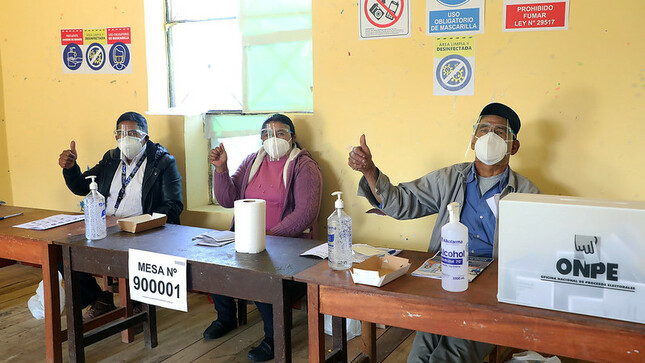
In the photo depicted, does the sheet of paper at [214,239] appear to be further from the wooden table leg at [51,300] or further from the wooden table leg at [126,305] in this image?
the wooden table leg at [126,305]

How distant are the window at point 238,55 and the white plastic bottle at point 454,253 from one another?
1.76 meters

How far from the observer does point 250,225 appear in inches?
80.0

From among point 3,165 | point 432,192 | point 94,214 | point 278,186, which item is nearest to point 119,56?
→ point 3,165

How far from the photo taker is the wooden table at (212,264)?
71.4 inches

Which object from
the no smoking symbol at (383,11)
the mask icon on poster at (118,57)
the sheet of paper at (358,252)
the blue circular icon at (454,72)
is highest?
the no smoking symbol at (383,11)

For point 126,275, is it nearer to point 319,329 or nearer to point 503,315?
point 319,329

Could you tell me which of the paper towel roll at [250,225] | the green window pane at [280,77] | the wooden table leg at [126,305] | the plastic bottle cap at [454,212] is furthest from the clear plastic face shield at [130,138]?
the plastic bottle cap at [454,212]

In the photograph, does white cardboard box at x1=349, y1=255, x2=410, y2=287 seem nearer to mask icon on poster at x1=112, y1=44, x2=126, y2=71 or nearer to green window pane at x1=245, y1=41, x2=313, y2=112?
green window pane at x1=245, y1=41, x2=313, y2=112

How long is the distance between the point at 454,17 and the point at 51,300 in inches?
86.9

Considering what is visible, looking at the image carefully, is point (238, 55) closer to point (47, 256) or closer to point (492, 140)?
point (47, 256)

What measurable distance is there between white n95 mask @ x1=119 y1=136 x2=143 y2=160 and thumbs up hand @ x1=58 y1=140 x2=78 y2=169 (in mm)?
262

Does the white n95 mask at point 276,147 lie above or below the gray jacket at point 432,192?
above

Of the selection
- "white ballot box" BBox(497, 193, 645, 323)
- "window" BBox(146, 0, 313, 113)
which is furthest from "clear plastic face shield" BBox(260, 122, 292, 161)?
"white ballot box" BBox(497, 193, 645, 323)

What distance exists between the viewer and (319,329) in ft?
5.75
